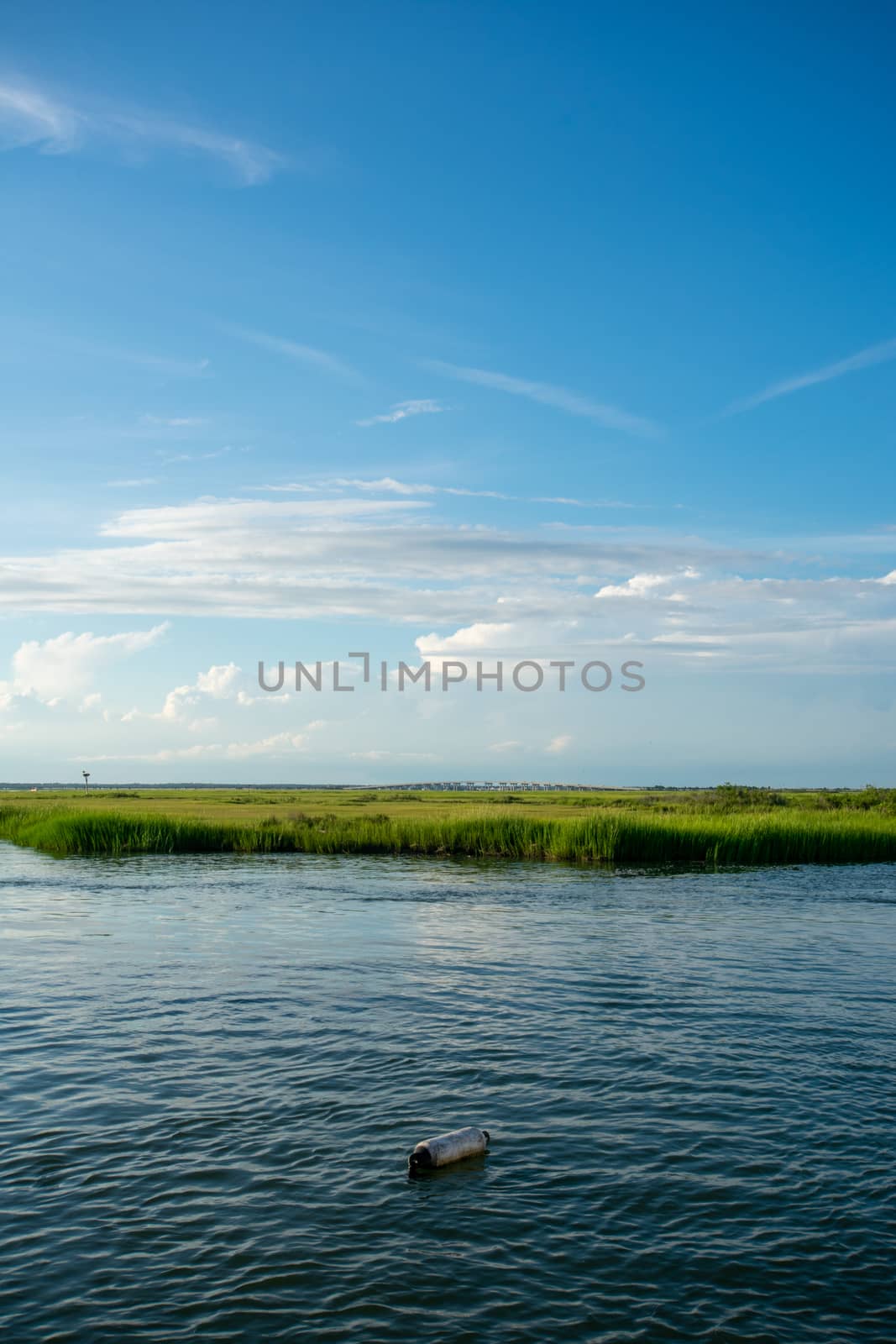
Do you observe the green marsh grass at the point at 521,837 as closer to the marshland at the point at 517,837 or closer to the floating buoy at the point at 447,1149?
the marshland at the point at 517,837

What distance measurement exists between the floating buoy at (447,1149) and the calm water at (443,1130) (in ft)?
0.58


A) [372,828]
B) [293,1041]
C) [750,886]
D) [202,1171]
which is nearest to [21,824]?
[372,828]

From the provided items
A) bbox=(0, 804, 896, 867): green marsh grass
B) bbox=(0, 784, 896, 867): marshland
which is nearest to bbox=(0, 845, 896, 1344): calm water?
bbox=(0, 804, 896, 867): green marsh grass

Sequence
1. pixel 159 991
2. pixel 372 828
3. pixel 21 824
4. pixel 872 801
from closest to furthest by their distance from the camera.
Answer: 1. pixel 159 991
2. pixel 372 828
3. pixel 21 824
4. pixel 872 801

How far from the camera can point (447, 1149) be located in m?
11.0

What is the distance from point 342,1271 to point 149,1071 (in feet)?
21.5

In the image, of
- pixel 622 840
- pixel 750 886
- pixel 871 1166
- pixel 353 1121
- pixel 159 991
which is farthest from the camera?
pixel 622 840

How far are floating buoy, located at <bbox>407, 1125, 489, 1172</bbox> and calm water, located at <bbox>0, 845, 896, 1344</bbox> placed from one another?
0.58ft

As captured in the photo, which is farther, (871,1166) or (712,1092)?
(712,1092)

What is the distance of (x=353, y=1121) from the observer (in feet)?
41.2

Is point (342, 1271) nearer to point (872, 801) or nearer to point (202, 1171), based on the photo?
point (202, 1171)

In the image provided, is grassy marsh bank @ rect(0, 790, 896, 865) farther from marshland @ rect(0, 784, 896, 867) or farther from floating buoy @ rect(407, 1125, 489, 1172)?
floating buoy @ rect(407, 1125, 489, 1172)

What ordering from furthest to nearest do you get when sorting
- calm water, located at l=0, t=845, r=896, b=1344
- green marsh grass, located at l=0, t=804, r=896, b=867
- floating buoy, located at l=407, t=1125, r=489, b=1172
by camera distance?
green marsh grass, located at l=0, t=804, r=896, b=867, floating buoy, located at l=407, t=1125, r=489, b=1172, calm water, located at l=0, t=845, r=896, b=1344

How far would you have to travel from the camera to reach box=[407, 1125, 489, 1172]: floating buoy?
11.0m
